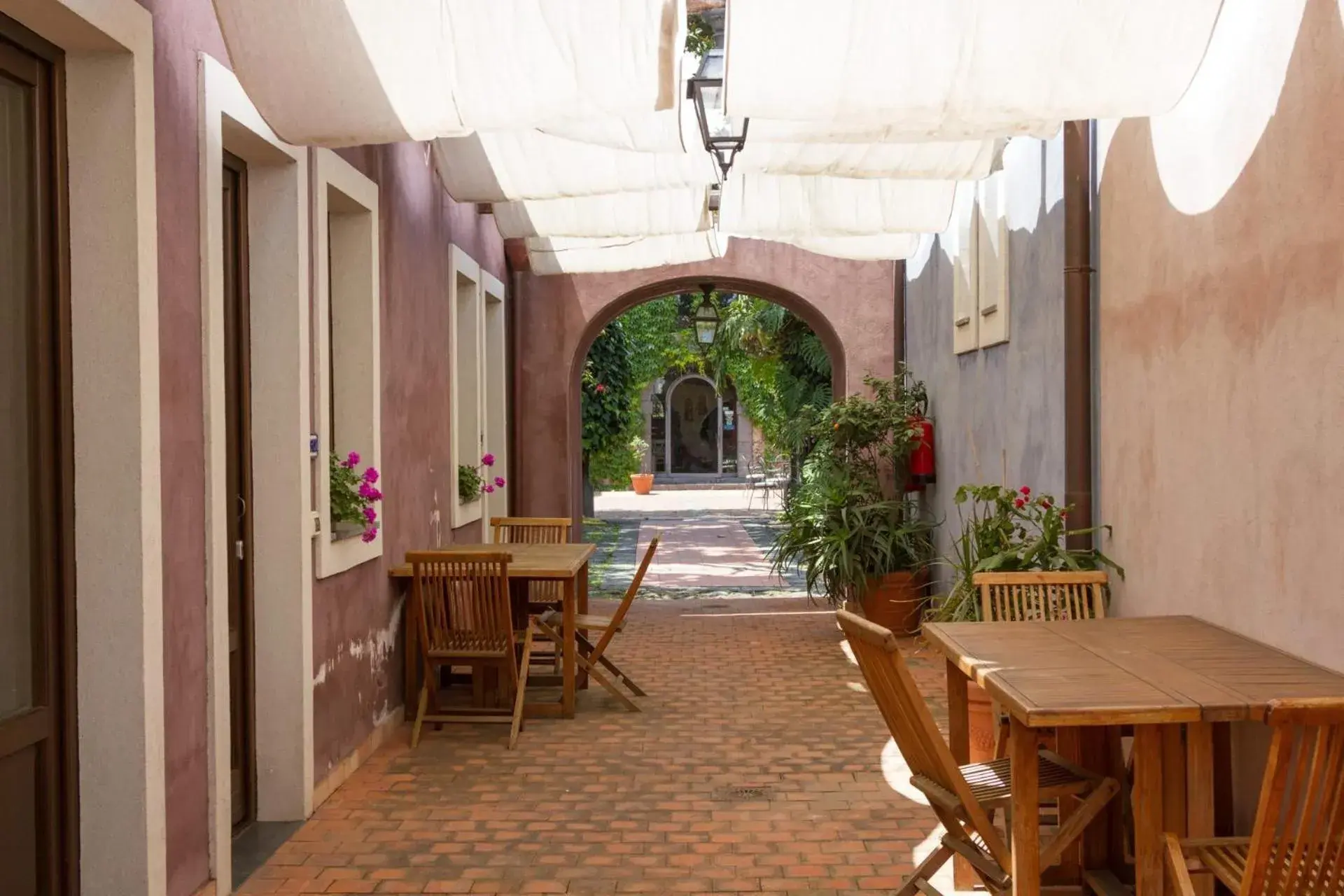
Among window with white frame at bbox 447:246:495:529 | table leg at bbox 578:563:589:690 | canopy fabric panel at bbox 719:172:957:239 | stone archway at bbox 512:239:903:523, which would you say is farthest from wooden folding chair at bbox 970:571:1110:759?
stone archway at bbox 512:239:903:523

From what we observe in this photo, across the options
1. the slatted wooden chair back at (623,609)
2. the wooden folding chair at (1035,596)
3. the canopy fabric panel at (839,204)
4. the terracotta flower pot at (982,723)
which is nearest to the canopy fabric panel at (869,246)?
the canopy fabric panel at (839,204)

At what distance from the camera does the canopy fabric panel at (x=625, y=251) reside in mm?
9719

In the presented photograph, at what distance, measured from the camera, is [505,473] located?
36.8 ft

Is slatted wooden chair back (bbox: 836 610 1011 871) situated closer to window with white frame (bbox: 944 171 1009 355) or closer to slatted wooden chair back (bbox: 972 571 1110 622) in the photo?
slatted wooden chair back (bbox: 972 571 1110 622)

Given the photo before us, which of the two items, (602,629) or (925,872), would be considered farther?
(602,629)

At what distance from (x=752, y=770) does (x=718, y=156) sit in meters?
2.99

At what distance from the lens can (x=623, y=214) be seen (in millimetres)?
8039

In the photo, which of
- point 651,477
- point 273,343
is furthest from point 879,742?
point 651,477

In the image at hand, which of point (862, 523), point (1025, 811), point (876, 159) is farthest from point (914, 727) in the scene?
point (862, 523)

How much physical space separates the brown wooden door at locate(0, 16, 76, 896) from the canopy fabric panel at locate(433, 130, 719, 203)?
3279 millimetres

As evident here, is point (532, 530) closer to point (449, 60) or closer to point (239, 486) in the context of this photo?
point (239, 486)

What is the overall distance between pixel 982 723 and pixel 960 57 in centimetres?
240

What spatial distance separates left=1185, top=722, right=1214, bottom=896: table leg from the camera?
319 centimetres

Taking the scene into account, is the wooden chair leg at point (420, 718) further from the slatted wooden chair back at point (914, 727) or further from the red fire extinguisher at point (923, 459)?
the red fire extinguisher at point (923, 459)
